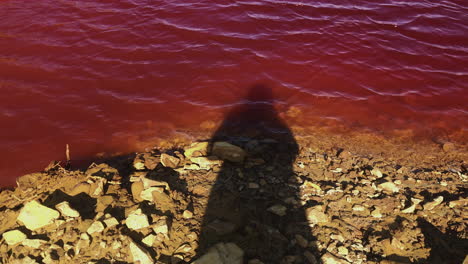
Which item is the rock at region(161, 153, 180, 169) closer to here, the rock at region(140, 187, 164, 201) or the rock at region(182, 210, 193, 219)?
the rock at region(140, 187, 164, 201)

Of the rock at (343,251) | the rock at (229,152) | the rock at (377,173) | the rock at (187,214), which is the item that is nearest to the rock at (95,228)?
the rock at (187,214)

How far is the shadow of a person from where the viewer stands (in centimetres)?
363

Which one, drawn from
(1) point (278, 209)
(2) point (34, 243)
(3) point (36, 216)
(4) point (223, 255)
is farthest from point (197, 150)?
(2) point (34, 243)

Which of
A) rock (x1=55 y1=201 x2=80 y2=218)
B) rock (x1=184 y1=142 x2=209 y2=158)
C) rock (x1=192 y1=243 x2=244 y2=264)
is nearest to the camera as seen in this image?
rock (x1=192 y1=243 x2=244 y2=264)

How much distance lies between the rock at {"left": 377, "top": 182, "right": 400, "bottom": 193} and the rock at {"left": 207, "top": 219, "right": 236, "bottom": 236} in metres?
1.99

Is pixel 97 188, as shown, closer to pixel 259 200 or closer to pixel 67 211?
pixel 67 211

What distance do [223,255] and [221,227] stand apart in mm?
400

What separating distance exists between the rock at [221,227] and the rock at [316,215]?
873mm

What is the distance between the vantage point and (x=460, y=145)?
5645 millimetres

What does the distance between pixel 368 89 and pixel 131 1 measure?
6223 millimetres

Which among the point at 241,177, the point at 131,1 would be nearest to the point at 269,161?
the point at 241,177

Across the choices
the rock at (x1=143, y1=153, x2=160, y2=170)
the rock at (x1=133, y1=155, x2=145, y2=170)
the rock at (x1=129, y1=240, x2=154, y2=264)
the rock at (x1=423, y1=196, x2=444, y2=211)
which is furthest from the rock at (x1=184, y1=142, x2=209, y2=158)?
the rock at (x1=423, y1=196, x2=444, y2=211)

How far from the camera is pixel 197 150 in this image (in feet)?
16.5

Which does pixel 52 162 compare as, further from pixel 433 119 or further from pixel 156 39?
pixel 433 119
